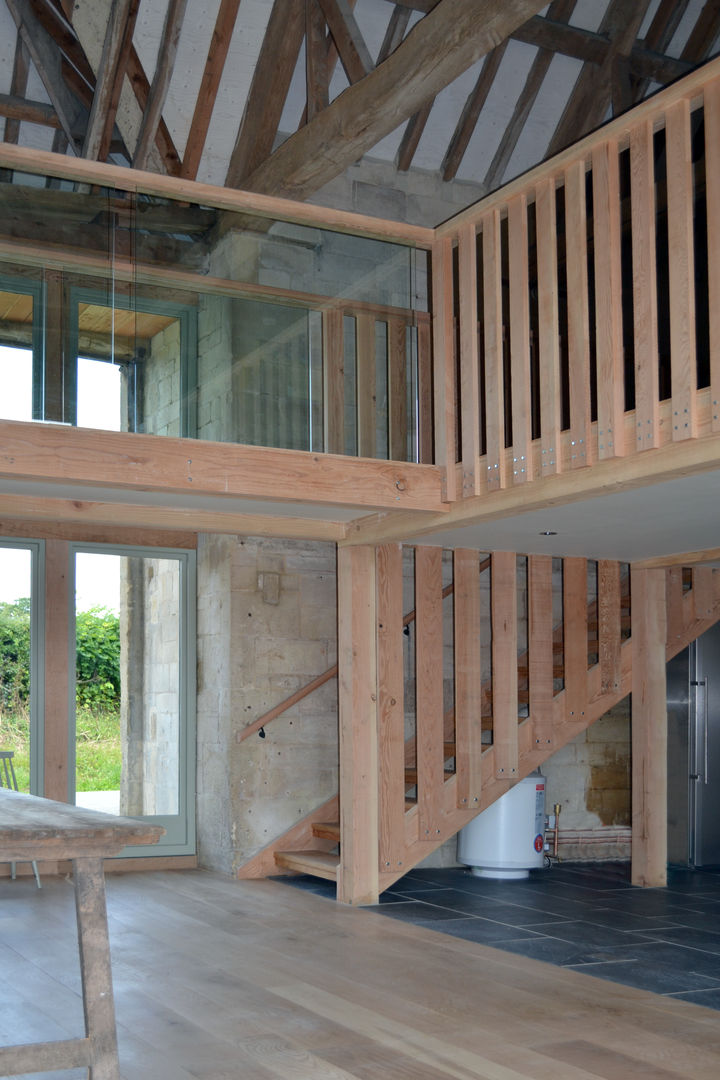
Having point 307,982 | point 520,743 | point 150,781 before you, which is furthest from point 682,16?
point 307,982

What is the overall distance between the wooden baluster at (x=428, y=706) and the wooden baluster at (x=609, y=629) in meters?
1.18

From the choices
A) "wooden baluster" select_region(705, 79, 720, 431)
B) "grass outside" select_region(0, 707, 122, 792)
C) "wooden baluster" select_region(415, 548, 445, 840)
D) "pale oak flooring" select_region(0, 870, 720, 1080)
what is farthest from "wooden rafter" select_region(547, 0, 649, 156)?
"pale oak flooring" select_region(0, 870, 720, 1080)

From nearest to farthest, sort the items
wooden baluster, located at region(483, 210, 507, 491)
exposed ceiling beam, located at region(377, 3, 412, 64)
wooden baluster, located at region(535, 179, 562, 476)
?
wooden baluster, located at region(535, 179, 562, 476)
wooden baluster, located at region(483, 210, 507, 491)
exposed ceiling beam, located at region(377, 3, 412, 64)

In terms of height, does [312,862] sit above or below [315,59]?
below

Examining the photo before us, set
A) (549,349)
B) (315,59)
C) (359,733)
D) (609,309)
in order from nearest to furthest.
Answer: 1. (609,309)
2. (549,349)
3. (359,733)
4. (315,59)

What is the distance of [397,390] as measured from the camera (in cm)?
630

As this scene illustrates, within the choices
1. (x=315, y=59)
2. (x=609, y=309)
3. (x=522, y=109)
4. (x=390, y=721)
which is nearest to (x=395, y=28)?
(x=315, y=59)

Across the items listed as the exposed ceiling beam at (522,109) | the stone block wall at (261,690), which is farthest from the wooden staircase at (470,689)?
the exposed ceiling beam at (522,109)

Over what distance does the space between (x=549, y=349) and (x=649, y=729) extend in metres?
3.19

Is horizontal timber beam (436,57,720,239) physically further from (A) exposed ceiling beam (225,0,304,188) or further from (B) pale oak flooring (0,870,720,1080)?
(B) pale oak flooring (0,870,720,1080)

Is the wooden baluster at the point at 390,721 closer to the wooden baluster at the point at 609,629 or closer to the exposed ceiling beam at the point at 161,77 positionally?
the wooden baluster at the point at 609,629

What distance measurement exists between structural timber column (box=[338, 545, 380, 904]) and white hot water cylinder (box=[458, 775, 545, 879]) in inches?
50.2

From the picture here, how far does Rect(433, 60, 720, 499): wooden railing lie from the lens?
450cm

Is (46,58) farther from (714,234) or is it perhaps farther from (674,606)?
(714,234)
